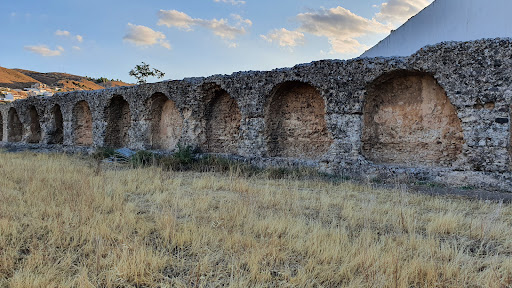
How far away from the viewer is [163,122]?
1252cm

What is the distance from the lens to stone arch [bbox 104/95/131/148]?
13.2 m

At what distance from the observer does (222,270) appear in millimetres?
2697

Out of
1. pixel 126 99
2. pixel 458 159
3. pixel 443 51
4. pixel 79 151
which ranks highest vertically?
pixel 443 51

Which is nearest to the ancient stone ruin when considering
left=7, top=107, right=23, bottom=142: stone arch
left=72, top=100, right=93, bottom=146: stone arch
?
left=72, top=100, right=93, bottom=146: stone arch

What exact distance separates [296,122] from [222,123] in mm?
2612

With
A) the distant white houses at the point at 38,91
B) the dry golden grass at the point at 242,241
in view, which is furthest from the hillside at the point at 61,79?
the dry golden grass at the point at 242,241

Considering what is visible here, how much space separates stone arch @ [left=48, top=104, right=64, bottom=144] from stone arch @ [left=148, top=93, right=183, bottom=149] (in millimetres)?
6450

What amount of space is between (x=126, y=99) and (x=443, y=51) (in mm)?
10318

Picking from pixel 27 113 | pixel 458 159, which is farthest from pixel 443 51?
pixel 27 113

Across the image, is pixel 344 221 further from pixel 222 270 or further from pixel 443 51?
pixel 443 51

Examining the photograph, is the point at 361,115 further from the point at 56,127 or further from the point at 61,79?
the point at 61,79

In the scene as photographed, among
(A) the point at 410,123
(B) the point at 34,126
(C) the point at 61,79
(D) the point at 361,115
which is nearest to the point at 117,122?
(B) the point at 34,126

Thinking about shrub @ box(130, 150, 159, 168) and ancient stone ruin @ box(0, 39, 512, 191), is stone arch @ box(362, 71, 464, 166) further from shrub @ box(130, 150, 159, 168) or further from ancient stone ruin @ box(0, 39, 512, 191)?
shrub @ box(130, 150, 159, 168)

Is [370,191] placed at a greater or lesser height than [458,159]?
lesser
